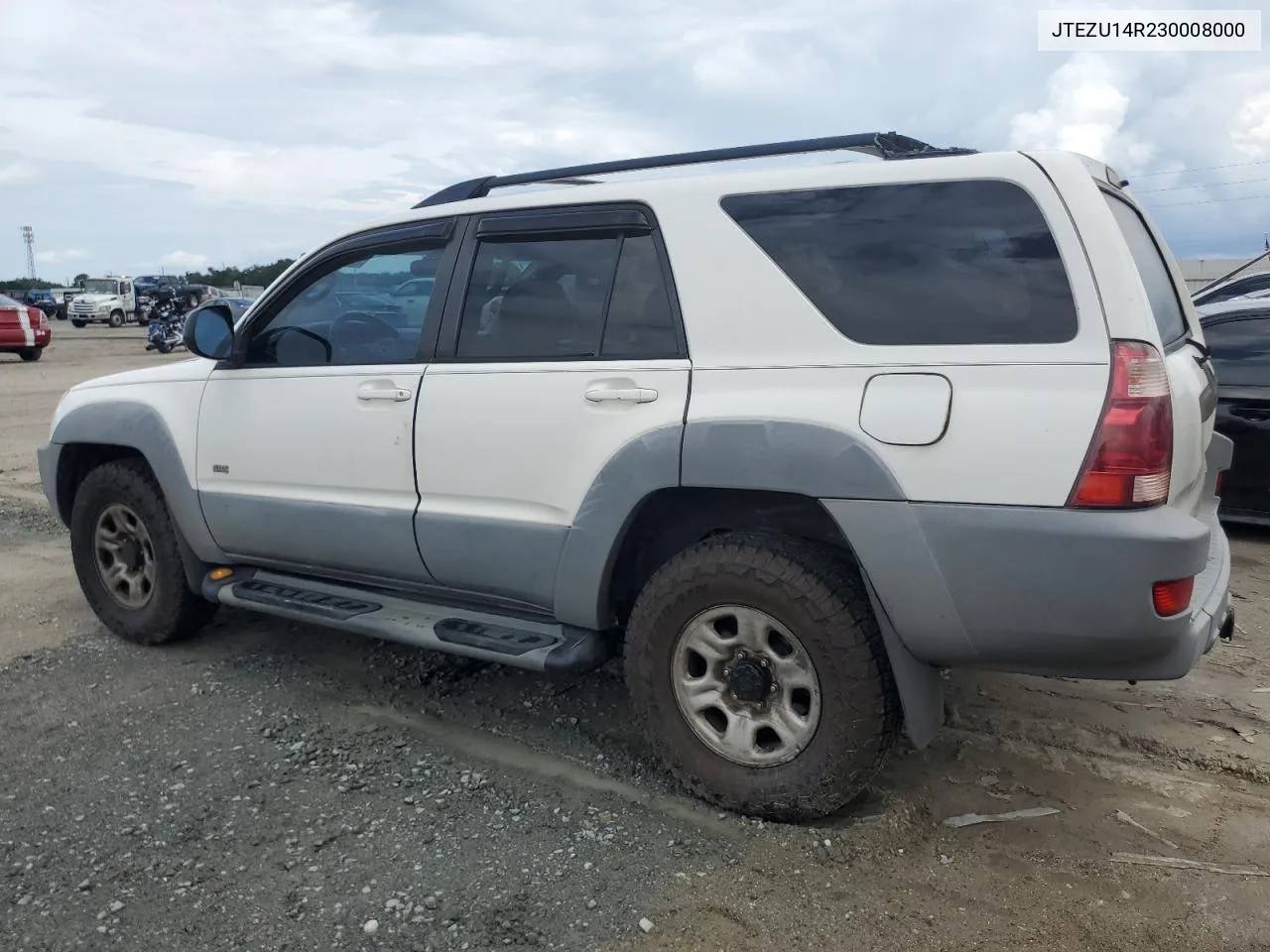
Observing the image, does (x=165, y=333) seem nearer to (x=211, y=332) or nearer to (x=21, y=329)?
(x=21, y=329)

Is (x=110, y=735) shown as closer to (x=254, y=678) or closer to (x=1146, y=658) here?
(x=254, y=678)

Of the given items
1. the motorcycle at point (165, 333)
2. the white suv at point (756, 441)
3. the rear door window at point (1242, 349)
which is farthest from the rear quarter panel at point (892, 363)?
the motorcycle at point (165, 333)

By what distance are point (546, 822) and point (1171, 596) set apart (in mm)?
1855

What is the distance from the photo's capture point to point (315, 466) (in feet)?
12.9

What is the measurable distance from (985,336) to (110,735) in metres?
3.29

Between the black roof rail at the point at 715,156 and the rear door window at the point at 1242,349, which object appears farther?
the rear door window at the point at 1242,349

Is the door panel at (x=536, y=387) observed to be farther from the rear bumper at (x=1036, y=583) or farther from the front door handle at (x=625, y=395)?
the rear bumper at (x=1036, y=583)

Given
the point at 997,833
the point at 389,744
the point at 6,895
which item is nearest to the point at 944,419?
the point at 997,833

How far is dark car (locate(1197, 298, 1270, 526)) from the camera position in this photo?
239 inches

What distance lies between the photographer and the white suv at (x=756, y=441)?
2.62 metres

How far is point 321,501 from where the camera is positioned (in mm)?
3928

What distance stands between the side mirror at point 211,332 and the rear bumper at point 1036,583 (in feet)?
8.63

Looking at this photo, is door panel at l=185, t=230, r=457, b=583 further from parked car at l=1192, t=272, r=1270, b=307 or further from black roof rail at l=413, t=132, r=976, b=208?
parked car at l=1192, t=272, r=1270, b=307

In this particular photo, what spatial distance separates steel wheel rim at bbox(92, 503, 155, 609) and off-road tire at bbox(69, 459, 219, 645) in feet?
0.09
